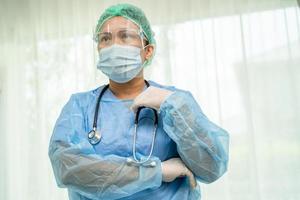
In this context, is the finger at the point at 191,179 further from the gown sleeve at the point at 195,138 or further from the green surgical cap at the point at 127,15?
the green surgical cap at the point at 127,15

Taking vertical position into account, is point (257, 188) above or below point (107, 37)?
below

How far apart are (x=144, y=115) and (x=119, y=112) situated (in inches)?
3.3

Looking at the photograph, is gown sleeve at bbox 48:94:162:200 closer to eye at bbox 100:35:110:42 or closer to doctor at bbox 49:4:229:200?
doctor at bbox 49:4:229:200

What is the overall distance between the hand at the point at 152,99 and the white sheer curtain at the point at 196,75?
1081 mm

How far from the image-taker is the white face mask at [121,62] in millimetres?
1112

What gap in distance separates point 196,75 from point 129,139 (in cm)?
117

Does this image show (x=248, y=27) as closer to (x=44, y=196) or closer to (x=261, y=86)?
(x=261, y=86)

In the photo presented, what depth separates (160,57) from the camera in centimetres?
213

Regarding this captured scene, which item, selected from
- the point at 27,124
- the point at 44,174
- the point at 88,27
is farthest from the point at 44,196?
the point at 88,27

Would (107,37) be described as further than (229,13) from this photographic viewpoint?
No

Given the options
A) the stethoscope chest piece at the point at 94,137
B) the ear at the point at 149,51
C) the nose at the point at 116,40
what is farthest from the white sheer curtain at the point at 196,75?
the stethoscope chest piece at the point at 94,137

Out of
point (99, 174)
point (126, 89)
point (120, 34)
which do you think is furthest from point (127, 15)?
point (99, 174)

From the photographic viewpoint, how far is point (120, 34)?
3.67ft

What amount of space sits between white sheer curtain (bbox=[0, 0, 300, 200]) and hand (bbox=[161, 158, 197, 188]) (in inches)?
42.4
